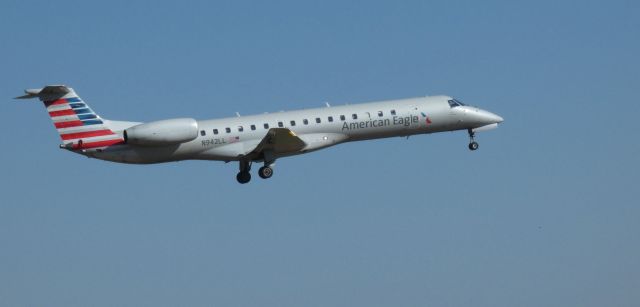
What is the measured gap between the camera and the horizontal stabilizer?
47625 millimetres

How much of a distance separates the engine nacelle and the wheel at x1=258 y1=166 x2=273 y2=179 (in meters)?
3.71

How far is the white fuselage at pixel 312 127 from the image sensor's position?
49.5 metres

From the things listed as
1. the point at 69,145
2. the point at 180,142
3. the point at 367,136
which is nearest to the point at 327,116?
the point at 367,136

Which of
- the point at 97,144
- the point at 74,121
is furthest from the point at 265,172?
the point at 74,121

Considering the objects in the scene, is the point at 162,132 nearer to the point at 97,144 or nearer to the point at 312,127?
the point at 97,144

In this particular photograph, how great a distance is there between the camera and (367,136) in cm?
5225

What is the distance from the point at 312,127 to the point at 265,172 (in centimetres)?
253

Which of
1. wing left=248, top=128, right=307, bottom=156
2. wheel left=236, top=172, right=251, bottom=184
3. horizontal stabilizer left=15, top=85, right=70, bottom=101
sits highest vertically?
horizontal stabilizer left=15, top=85, right=70, bottom=101

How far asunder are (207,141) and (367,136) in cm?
651

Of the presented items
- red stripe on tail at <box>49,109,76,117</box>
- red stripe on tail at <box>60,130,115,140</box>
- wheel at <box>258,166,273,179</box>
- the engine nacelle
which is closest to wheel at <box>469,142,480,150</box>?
wheel at <box>258,166,273,179</box>

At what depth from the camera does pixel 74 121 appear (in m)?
48.6

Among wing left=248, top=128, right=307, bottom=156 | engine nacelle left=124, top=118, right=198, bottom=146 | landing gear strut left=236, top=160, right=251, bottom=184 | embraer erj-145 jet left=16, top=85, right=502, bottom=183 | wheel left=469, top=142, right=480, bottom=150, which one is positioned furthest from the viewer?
wheel left=469, top=142, right=480, bottom=150

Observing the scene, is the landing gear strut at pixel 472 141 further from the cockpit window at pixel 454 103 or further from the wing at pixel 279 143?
the wing at pixel 279 143

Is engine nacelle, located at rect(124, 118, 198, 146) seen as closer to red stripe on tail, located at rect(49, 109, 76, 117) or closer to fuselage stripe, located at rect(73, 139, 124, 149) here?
fuselage stripe, located at rect(73, 139, 124, 149)
